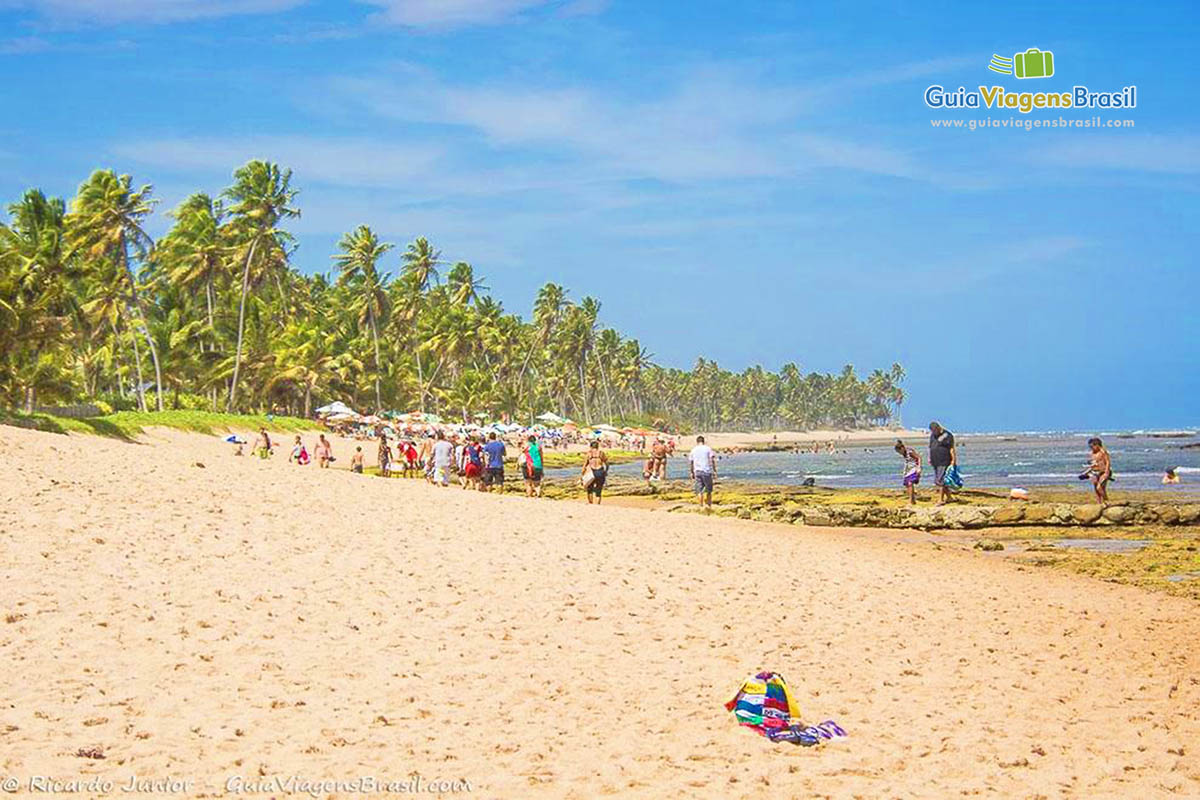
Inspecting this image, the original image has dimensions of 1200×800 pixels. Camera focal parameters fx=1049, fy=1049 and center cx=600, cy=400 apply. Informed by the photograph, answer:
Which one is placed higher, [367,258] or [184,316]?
[367,258]

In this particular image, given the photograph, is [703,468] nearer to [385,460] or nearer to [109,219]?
[385,460]

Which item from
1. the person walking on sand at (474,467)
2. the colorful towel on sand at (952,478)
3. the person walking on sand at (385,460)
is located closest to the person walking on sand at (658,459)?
the person walking on sand at (385,460)

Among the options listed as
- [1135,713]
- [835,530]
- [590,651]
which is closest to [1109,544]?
[835,530]

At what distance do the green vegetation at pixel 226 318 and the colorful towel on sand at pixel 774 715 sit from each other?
111 feet

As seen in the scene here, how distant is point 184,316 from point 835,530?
2114 inches

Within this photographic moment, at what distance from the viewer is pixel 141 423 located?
159 ft

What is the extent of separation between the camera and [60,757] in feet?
20.2

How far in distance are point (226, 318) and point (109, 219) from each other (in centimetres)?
1583

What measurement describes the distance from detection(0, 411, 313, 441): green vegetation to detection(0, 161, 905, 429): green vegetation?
350 centimetres

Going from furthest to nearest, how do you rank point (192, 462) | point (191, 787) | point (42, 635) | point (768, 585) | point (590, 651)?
point (192, 462)
point (768, 585)
point (590, 651)
point (42, 635)
point (191, 787)

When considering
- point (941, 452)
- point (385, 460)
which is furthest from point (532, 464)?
point (385, 460)

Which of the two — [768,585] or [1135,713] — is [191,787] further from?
[768,585]

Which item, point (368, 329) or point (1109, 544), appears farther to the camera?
point (368, 329)

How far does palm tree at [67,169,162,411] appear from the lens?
188 ft
